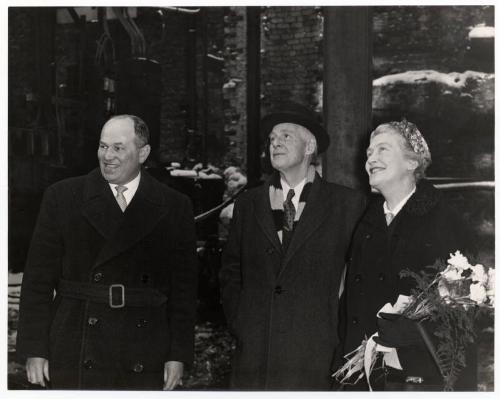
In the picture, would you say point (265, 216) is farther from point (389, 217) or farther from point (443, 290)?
point (443, 290)

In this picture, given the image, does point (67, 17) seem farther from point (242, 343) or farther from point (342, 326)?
point (342, 326)

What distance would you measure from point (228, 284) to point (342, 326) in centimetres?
68

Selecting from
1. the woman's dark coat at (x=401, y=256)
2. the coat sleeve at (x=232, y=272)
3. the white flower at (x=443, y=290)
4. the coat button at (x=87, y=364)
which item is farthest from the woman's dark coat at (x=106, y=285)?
the white flower at (x=443, y=290)

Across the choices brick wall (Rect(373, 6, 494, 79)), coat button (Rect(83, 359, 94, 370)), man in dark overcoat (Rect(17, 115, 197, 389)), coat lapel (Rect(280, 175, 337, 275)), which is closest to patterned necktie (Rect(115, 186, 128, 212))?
man in dark overcoat (Rect(17, 115, 197, 389))

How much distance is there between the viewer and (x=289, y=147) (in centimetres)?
350

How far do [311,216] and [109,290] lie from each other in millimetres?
1156

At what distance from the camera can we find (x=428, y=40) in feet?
12.6

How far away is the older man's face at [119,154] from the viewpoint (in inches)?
137

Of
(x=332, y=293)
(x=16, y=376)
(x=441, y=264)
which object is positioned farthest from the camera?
(x=16, y=376)

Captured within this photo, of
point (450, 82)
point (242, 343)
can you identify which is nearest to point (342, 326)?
point (242, 343)

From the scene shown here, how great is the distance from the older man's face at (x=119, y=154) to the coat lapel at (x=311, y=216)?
0.96 metres

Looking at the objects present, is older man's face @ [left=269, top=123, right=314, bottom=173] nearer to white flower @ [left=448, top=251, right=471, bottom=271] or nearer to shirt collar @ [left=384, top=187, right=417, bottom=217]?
shirt collar @ [left=384, top=187, right=417, bottom=217]

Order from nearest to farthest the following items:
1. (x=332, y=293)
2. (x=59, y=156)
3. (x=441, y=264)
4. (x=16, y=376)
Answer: (x=441, y=264), (x=332, y=293), (x=16, y=376), (x=59, y=156)

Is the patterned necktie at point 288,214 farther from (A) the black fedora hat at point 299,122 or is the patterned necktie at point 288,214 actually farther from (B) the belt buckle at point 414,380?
(B) the belt buckle at point 414,380
